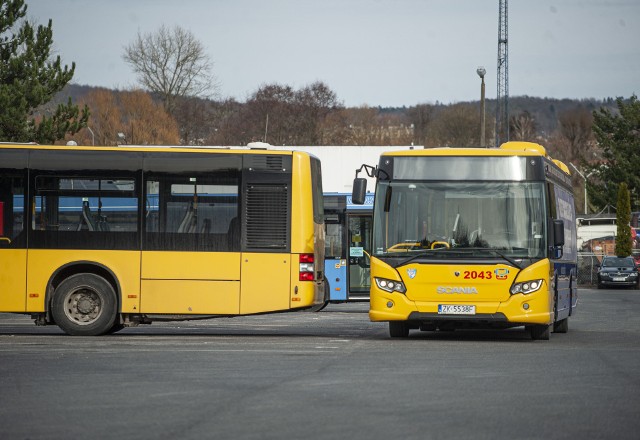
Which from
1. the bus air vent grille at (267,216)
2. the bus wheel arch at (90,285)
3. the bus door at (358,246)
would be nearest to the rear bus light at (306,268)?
the bus air vent grille at (267,216)

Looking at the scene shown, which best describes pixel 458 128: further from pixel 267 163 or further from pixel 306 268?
pixel 306 268

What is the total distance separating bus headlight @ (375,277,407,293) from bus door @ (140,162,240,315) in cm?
241

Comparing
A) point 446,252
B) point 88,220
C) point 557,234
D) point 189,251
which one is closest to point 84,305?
point 88,220

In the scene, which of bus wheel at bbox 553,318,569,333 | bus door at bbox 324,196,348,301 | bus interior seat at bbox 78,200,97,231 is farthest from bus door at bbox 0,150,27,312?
bus door at bbox 324,196,348,301

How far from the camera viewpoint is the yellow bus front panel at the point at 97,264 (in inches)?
875

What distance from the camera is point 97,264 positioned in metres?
22.2

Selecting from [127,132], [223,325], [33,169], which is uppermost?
[127,132]

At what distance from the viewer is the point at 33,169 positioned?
73.8ft

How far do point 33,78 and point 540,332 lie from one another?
31897mm

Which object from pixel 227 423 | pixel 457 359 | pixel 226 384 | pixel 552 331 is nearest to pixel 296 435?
pixel 227 423

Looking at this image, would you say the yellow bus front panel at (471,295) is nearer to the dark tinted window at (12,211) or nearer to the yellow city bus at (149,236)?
the yellow city bus at (149,236)

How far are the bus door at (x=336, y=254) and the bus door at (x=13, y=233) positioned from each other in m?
15.6

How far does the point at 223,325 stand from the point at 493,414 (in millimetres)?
18834

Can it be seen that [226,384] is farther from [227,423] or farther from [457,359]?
[457,359]
